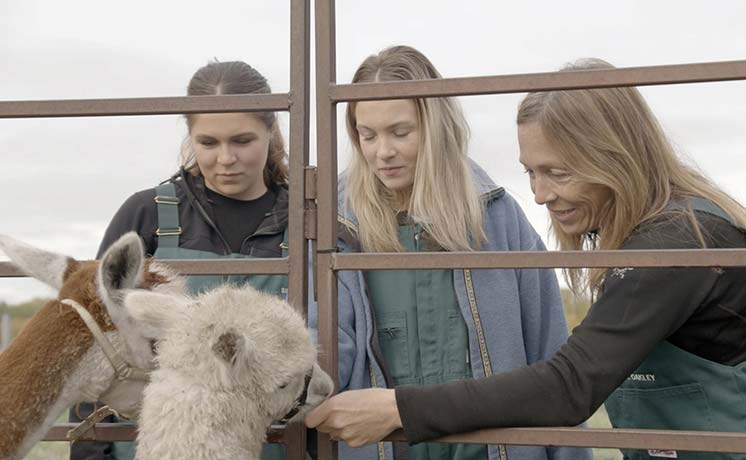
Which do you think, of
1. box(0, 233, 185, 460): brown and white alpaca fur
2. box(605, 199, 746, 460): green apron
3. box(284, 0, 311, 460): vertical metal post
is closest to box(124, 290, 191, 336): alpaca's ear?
box(0, 233, 185, 460): brown and white alpaca fur

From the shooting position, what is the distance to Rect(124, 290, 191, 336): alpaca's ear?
2.53 meters

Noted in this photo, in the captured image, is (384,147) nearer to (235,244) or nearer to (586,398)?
(235,244)

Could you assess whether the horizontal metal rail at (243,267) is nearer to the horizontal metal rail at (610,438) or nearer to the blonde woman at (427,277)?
Answer: the blonde woman at (427,277)

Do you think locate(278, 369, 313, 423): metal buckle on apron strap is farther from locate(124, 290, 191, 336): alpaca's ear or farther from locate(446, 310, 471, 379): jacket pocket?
locate(446, 310, 471, 379): jacket pocket

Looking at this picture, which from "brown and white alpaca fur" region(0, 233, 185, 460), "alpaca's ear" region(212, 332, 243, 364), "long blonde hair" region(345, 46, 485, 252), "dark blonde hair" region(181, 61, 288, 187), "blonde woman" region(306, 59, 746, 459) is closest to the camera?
"alpaca's ear" region(212, 332, 243, 364)

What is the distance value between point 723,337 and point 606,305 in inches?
14.3

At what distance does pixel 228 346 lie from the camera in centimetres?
234

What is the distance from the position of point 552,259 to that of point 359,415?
0.74m

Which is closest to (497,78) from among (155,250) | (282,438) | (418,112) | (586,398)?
(418,112)

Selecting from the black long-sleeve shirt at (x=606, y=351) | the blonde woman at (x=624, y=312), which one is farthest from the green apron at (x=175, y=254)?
the black long-sleeve shirt at (x=606, y=351)

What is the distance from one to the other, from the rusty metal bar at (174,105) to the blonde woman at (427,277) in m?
0.55

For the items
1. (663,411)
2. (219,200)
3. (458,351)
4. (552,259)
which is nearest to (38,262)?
(219,200)

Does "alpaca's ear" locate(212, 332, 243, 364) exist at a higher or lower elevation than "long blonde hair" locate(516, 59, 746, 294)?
lower

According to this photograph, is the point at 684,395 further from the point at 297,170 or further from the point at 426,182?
the point at 297,170
